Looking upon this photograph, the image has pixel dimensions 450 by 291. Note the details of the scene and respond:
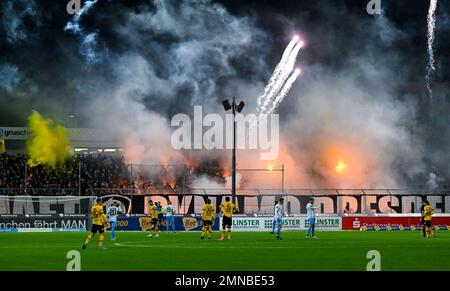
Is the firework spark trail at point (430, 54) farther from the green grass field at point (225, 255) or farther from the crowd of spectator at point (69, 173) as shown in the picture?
the green grass field at point (225, 255)

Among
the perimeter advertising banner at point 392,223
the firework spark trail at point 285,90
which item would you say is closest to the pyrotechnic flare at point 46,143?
the firework spark trail at point 285,90

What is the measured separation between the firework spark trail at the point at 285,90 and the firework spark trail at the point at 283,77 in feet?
1.80

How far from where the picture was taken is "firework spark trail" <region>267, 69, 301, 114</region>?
95.4m

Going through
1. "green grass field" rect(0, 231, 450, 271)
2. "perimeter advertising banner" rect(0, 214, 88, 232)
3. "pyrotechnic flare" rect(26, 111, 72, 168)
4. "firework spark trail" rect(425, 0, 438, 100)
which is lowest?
"green grass field" rect(0, 231, 450, 271)

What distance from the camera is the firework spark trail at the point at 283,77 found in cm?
9625

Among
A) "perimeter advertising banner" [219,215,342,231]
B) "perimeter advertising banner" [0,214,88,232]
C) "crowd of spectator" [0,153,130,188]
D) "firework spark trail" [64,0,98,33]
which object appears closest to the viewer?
"perimeter advertising banner" [0,214,88,232]

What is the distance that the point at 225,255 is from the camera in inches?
1337

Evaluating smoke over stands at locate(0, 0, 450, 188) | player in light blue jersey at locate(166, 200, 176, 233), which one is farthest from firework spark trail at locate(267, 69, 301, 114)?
player in light blue jersey at locate(166, 200, 176, 233)

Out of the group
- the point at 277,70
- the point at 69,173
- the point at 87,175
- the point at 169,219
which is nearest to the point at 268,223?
the point at 169,219

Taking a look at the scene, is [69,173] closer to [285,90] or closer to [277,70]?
[285,90]

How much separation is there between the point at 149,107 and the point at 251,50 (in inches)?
550

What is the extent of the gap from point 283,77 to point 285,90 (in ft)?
8.10

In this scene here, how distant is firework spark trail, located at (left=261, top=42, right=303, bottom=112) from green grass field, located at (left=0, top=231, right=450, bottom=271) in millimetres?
52939

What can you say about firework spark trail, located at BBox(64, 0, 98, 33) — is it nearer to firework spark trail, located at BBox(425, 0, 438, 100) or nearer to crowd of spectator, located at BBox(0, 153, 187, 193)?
crowd of spectator, located at BBox(0, 153, 187, 193)
